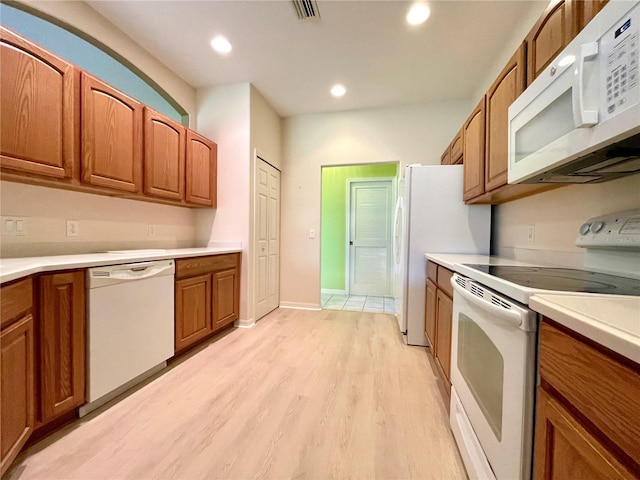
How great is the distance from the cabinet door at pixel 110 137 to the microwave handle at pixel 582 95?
2.51 metres

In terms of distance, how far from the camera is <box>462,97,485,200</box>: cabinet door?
1.87m

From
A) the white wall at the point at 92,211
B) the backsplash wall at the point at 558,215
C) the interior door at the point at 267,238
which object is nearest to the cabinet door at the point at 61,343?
the white wall at the point at 92,211

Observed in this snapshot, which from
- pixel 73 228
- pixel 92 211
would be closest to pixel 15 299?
pixel 73 228

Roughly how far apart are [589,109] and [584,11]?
0.59 m

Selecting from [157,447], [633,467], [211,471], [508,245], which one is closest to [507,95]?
[508,245]

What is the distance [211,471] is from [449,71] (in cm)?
361

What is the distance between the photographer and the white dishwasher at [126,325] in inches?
55.6

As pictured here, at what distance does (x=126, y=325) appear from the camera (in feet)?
5.16

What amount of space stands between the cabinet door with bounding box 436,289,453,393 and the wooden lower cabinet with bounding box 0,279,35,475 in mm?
Result: 2103

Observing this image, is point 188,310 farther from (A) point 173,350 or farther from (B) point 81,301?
(B) point 81,301

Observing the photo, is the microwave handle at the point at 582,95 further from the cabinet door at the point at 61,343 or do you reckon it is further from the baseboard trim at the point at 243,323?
the baseboard trim at the point at 243,323

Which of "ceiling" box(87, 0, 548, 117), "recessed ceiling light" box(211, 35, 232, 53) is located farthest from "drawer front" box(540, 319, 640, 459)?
"recessed ceiling light" box(211, 35, 232, 53)

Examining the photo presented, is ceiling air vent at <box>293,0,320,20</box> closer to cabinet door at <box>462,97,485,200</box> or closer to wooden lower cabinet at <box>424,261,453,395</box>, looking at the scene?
cabinet door at <box>462,97,485,200</box>

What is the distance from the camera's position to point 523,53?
140 cm
